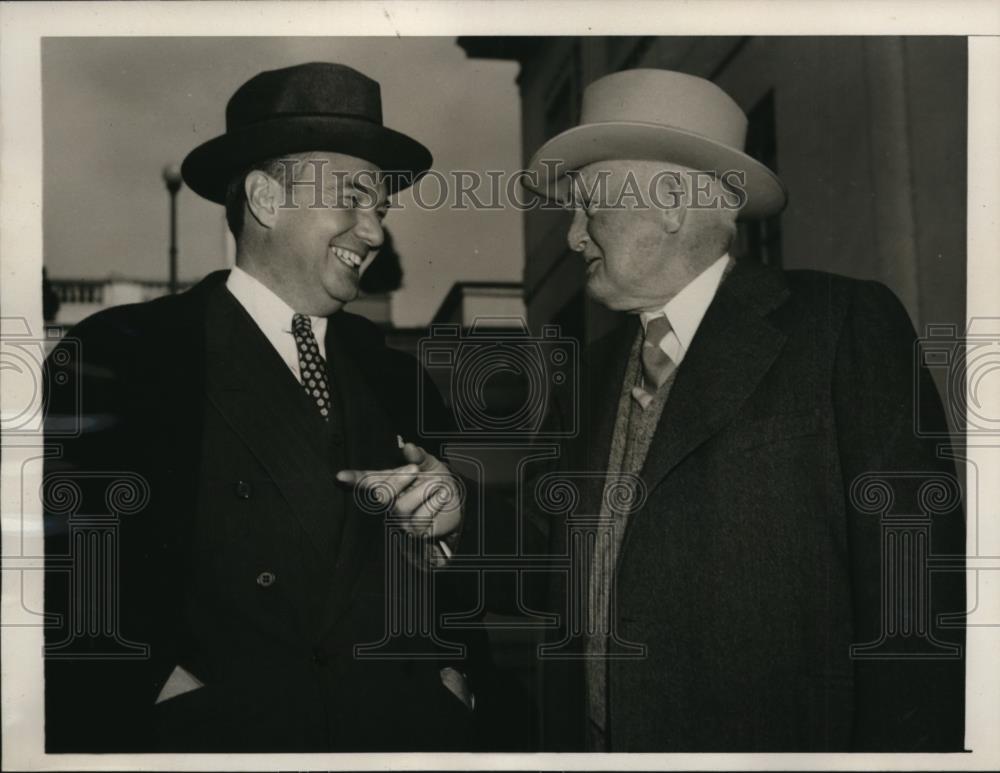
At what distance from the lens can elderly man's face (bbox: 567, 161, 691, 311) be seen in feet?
11.7

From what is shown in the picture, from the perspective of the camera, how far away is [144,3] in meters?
3.77

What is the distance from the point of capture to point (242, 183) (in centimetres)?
367

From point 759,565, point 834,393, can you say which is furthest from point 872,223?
point 759,565

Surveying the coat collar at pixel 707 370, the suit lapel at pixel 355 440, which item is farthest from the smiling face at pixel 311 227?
the coat collar at pixel 707 370

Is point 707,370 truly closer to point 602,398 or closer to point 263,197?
point 602,398

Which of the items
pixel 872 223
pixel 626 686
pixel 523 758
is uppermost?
pixel 872 223

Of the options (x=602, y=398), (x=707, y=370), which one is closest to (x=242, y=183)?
(x=602, y=398)

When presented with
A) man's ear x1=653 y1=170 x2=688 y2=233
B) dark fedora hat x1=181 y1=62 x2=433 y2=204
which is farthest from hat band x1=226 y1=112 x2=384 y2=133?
man's ear x1=653 y1=170 x2=688 y2=233

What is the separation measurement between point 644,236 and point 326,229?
1060 mm

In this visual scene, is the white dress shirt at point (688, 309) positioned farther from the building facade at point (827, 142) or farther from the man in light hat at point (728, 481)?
the building facade at point (827, 142)

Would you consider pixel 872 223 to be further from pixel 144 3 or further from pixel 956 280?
pixel 144 3

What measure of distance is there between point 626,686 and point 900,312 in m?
1.53

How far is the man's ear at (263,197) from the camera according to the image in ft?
11.9

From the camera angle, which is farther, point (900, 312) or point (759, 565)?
point (900, 312)
